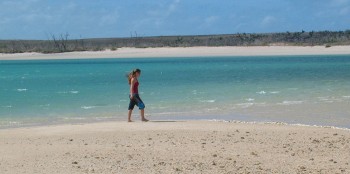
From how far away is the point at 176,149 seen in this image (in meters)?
9.70

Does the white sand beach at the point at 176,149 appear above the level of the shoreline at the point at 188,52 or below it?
above

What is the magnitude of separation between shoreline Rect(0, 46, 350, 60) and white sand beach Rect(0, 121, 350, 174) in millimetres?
61356

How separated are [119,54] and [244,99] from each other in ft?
208

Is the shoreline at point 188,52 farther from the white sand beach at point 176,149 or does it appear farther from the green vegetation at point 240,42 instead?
the white sand beach at point 176,149

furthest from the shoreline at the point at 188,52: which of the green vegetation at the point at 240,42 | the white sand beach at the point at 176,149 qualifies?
the white sand beach at the point at 176,149

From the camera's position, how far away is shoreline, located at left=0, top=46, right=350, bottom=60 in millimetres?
73688

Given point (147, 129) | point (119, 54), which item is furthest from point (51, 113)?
point (119, 54)

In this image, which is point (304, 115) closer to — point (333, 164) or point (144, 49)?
point (333, 164)

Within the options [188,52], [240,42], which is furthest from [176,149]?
[240,42]

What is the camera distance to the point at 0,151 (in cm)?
972

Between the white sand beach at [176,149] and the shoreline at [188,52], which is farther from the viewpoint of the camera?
the shoreline at [188,52]

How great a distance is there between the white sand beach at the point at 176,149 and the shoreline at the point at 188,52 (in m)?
61.4

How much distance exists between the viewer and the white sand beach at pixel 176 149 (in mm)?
8336

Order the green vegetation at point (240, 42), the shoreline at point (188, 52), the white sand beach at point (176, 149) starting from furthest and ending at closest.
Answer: the green vegetation at point (240, 42), the shoreline at point (188, 52), the white sand beach at point (176, 149)
